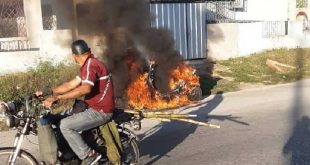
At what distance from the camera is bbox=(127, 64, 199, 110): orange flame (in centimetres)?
1030

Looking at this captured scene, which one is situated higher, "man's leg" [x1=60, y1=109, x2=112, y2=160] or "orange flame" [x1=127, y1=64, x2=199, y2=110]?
"man's leg" [x1=60, y1=109, x2=112, y2=160]

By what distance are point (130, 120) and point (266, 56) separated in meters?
14.3

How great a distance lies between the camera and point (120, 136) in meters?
5.62

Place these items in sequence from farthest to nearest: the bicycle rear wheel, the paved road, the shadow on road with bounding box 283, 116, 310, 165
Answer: the paved road, the shadow on road with bounding box 283, 116, 310, 165, the bicycle rear wheel

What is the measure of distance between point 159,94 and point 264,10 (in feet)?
49.1

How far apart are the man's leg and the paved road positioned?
139 cm

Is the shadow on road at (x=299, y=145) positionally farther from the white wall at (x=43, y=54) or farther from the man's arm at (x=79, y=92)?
the white wall at (x=43, y=54)

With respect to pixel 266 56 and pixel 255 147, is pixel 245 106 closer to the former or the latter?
pixel 255 147

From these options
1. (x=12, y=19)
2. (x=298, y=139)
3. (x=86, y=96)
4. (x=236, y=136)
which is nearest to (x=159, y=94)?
(x=236, y=136)

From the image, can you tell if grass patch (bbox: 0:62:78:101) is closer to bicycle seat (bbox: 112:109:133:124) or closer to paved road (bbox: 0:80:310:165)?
paved road (bbox: 0:80:310:165)

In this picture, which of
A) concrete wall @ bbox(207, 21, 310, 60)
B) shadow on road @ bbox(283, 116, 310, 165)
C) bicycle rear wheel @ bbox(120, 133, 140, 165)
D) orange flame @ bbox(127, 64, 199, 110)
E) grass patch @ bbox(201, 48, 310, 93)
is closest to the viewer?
bicycle rear wheel @ bbox(120, 133, 140, 165)

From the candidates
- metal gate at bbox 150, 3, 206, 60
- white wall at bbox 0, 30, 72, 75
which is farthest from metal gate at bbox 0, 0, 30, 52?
metal gate at bbox 150, 3, 206, 60

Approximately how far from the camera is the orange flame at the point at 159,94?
10305 millimetres

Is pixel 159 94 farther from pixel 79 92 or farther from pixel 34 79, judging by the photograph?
pixel 79 92
